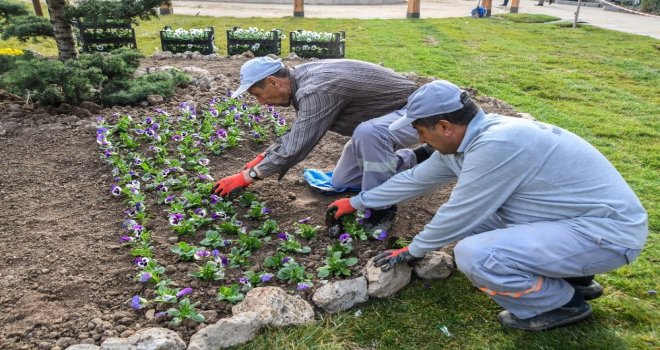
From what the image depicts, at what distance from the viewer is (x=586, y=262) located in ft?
8.67

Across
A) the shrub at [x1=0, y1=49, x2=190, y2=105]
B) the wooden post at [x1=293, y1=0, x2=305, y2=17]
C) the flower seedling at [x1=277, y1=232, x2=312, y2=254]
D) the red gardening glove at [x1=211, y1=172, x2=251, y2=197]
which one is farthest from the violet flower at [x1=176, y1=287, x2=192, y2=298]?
the wooden post at [x1=293, y1=0, x2=305, y2=17]

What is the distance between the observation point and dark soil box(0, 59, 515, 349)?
2861mm

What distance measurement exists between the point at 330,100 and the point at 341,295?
1.32 meters

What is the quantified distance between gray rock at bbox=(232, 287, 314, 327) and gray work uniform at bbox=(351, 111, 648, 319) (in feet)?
2.87

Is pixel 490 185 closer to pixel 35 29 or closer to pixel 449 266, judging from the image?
pixel 449 266

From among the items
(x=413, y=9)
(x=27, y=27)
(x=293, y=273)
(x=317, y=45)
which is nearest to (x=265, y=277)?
(x=293, y=273)

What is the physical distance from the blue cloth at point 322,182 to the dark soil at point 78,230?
0.21 feet

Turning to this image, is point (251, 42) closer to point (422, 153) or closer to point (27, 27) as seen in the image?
point (27, 27)

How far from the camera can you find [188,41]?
9039 mm

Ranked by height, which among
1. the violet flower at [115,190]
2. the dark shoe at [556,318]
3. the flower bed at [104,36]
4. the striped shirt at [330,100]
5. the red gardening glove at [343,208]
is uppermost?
the striped shirt at [330,100]

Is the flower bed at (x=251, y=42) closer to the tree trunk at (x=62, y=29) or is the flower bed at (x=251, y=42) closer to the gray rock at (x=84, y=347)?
the tree trunk at (x=62, y=29)

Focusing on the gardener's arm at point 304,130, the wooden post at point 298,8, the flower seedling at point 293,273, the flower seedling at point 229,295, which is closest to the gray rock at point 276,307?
the flower seedling at point 229,295

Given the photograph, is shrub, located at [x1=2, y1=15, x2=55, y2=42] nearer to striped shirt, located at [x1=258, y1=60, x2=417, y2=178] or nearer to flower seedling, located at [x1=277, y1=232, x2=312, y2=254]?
striped shirt, located at [x1=258, y1=60, x2=417, y2=178]

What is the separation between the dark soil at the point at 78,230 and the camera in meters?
2.86
